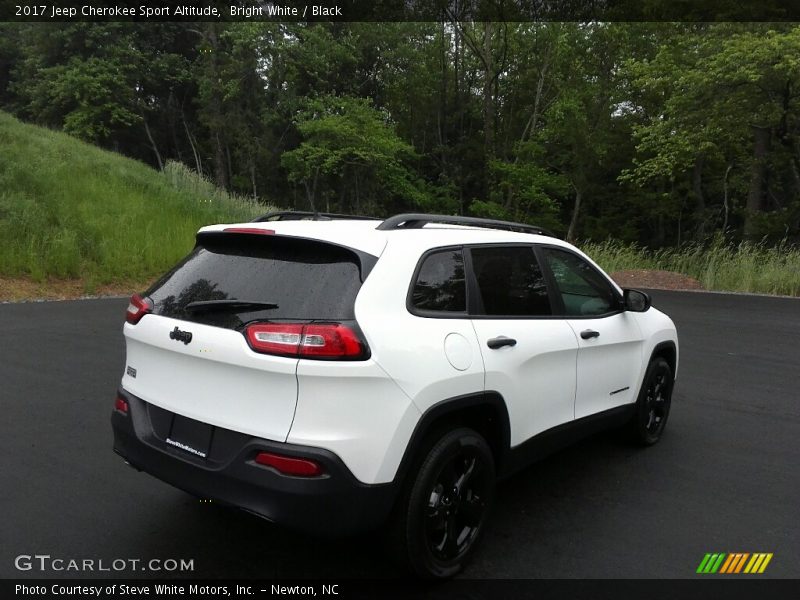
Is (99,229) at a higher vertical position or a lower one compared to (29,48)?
lower

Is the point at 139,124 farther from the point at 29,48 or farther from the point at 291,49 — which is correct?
the point at 291,49

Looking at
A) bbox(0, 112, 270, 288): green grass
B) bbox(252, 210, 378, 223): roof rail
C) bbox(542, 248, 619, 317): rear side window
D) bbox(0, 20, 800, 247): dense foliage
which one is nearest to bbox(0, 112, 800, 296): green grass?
bbox(0, 112, 270, 288): green grass

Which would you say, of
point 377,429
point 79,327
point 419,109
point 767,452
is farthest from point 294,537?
point 419,109

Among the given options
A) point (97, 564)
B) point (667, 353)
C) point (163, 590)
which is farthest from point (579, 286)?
point (97, 564)

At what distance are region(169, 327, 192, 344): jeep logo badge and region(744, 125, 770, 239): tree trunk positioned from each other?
85.2ft

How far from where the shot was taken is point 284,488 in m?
2.48

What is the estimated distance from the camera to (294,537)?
3309 mm

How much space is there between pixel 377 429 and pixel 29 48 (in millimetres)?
44529

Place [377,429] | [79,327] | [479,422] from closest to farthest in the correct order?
[377,429], [479,422], [79,327]

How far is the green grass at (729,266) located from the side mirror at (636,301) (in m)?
13.1

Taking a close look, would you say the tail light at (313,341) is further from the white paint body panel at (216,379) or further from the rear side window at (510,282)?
the rear side window at (510,282)

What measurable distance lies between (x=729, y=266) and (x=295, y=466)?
1708 centimetres

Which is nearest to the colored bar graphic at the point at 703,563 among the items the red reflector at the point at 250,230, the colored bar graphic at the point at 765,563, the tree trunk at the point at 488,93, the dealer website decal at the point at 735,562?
the dealer website decal at the point at 735,562

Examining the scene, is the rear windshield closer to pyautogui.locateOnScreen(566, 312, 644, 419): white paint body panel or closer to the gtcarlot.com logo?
the gtcarlot.com logo
